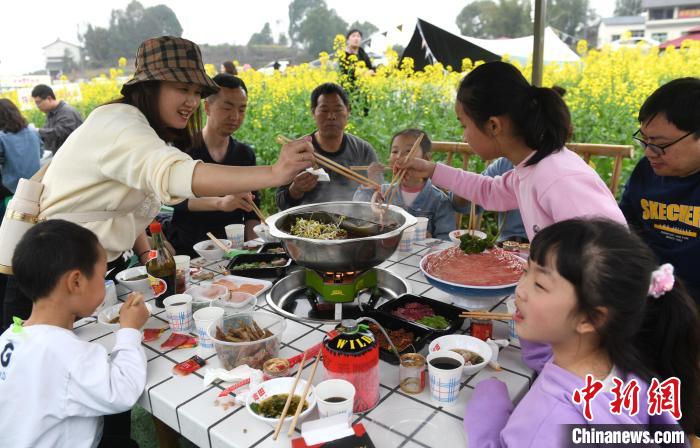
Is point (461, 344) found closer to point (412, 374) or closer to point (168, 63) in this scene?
A: point (412, 374)

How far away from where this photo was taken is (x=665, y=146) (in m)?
2.46

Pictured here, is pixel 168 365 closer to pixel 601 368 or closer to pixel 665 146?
pixel 601 368

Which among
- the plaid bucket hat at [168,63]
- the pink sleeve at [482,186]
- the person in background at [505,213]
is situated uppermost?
the plaid bucket hat at [168,63]

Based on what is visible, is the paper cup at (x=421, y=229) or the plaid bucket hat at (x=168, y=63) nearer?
the plaid bucket hat at (x=168, y=63)

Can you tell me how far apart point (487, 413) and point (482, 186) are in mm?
1522

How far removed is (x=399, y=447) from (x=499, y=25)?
628 centimetres

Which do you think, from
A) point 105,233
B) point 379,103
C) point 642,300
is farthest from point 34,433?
point 379,103

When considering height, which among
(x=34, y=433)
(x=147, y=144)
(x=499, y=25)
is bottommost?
(x=34, y=433)

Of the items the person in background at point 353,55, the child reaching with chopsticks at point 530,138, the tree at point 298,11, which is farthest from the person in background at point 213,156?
the person in background at point 353,55

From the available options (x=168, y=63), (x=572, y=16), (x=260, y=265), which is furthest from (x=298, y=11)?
(x=572, y=16)

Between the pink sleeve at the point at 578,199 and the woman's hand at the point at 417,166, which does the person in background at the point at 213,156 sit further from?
the pink sleeve at the point at 578,199

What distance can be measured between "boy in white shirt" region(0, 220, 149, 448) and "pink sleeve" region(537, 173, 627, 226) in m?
1.72

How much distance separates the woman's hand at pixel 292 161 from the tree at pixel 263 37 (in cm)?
303

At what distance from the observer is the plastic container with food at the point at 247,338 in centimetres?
182
